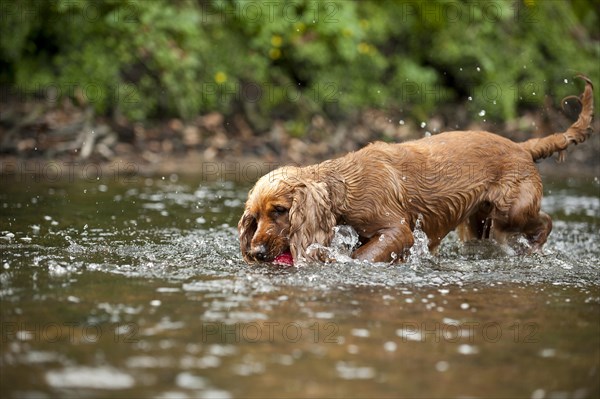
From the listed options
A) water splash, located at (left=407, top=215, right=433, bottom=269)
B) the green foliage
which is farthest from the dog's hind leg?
the green foliage

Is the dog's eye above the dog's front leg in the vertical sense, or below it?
above

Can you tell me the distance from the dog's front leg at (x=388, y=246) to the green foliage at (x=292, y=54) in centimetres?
612

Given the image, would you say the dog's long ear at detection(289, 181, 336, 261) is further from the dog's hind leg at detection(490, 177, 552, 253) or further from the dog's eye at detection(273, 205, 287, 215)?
the dog's hind leg at detection(490, 177, 552, 253)

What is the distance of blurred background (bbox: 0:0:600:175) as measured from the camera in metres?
12.4

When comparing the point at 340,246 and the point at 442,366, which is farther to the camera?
the point at 340,246

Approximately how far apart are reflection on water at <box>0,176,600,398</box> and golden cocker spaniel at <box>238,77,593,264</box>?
9.1 inches

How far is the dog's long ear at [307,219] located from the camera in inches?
250

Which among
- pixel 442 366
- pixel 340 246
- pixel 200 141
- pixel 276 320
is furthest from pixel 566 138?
pixel 200 141

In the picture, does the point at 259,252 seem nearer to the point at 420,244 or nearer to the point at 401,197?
the point at 401,197

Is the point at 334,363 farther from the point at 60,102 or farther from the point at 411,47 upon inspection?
the point at 411,47

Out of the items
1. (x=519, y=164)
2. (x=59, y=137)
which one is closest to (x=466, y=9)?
(x=59, y=137)

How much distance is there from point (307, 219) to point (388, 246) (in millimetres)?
663

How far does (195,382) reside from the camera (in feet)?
12.7

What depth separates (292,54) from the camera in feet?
46.6
